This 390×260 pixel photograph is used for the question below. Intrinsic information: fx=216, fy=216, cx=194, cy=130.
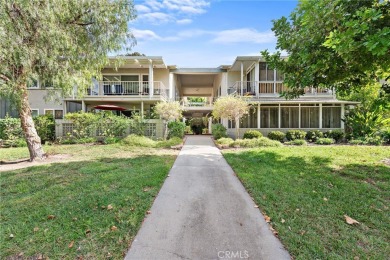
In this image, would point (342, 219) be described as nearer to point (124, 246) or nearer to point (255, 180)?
point (255, 180)

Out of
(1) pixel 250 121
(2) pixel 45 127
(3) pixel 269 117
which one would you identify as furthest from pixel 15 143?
(3) pixel 269 117

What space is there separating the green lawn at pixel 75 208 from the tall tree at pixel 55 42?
3265 mm

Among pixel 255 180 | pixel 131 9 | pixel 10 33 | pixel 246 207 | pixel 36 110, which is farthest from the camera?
pixel 36 110

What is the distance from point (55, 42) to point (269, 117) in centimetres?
1362

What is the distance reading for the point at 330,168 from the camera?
6934mm

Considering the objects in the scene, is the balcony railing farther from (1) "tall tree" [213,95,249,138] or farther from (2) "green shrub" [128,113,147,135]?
(1) "tall tree" [213,95,249,138]

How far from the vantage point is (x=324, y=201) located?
14.6 ft

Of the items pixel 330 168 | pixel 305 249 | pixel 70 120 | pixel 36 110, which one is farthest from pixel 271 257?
pixel 36 110

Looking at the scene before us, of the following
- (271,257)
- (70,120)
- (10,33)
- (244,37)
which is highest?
(244,37)

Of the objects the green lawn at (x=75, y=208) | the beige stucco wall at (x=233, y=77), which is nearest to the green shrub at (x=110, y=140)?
the green lawn at (x=75, y=208)

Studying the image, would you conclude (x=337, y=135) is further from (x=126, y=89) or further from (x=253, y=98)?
(x=126, y=89)

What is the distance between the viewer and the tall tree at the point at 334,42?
4020 mm

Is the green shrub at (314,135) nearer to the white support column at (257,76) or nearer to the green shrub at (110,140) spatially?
the white support column at (257,76)

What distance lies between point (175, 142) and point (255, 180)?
311 inches
